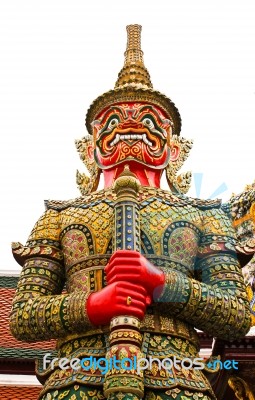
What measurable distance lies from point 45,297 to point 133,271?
586 millimetres

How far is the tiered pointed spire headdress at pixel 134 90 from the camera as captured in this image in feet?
15.7

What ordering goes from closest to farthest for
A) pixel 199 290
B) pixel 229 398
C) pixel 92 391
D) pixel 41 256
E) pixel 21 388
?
pixel 92 391 → pixel 199 290 → pixel 41 256 → pixel 229 398 → pixel 21 388

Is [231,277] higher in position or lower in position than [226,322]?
higher

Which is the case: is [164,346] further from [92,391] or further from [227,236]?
[227,236]

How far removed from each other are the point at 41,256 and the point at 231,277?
1.12 meters

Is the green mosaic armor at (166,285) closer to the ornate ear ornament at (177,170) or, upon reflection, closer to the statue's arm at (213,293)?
the statue's arm at (213,293)

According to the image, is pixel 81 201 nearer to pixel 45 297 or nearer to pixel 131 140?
pixel 131 140

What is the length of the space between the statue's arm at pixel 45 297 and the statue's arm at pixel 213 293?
48 centimetres

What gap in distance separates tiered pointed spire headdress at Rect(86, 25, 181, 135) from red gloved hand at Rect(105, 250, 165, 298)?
1.54 m

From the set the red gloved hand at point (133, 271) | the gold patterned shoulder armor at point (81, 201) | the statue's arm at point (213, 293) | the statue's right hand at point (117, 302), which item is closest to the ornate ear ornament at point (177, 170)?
the gold patterned shoulder armor at point (81, 201)

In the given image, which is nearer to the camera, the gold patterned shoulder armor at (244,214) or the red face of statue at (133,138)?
the red face of statue at (133,138)

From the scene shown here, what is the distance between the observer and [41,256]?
411 cm

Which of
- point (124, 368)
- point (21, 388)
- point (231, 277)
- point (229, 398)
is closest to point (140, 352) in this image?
point (124, 368)

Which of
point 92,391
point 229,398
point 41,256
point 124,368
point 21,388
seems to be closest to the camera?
point 124,368
